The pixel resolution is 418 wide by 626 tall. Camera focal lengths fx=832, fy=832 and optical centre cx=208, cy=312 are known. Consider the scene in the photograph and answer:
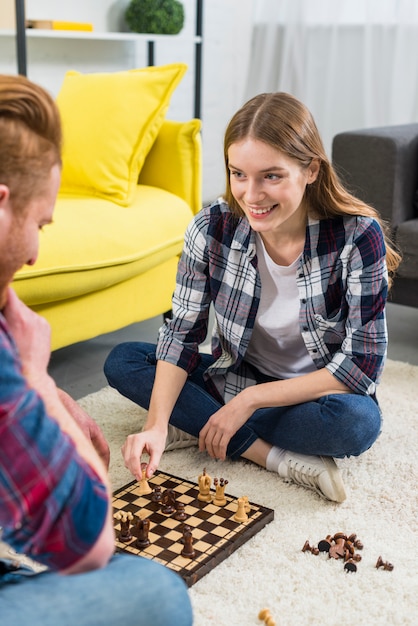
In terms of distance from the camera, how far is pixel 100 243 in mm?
2381

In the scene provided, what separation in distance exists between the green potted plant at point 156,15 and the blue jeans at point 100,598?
11.6 feet

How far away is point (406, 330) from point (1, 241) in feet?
7.63

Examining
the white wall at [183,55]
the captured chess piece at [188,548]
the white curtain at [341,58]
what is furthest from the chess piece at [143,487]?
the white curtain at [341,58]

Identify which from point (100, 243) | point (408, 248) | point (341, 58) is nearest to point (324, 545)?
point (100, 243)

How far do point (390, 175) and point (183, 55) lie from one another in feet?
7.48

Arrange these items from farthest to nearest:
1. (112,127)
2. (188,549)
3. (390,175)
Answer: (390,175) → (112,127) → (188,549)

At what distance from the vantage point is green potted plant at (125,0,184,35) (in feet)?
13.2

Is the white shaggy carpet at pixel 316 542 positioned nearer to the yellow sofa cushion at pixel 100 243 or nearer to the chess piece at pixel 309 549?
the chess piece at pixel 309 549

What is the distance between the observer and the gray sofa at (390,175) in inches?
108

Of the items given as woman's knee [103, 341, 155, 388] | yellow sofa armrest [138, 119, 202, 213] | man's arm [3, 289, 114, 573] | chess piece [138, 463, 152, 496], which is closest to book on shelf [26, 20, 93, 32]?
yellow sofa armrest [138, 119, 202, 213]

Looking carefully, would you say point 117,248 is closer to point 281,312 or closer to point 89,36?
point 281,312

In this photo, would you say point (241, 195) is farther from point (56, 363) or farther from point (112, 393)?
point (56, 363)

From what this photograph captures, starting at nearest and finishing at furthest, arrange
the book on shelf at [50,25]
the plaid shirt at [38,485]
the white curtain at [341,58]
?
the plaid shirt at [38,485] < the book on shelf at [50,25] < the white curtain at [341,58]

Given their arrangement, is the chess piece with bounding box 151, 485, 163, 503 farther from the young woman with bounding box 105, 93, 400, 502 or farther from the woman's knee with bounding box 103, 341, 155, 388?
the woman's knee with bounding box 103, 341, 155, 388
